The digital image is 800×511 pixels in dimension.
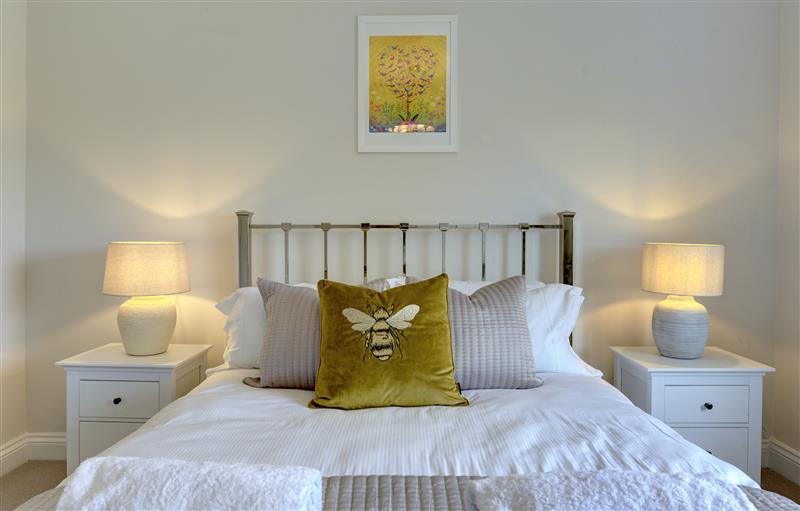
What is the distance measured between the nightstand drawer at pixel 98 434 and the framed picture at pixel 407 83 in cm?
158

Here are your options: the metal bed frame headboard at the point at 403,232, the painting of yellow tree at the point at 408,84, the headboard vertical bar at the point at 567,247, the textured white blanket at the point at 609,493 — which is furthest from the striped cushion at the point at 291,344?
the headboard vertical bar at the point at 567,247

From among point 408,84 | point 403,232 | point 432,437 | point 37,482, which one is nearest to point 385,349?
point 432,437

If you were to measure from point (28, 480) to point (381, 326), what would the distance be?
1.93 metres

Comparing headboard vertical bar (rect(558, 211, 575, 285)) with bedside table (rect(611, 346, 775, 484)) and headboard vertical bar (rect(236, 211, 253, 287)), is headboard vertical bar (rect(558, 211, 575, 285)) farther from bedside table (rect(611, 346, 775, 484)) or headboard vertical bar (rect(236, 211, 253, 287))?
headboard vertical bar (rect(236, 211, 253, 287))

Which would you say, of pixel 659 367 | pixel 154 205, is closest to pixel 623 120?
pixel 659 367

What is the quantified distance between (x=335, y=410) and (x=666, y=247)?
1539 millimetres

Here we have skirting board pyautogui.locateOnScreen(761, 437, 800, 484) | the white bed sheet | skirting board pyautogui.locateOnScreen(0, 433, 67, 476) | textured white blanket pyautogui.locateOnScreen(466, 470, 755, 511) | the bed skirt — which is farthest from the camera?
skirting board pyautogui.locateOnScreen(0, 433, 67, 476)

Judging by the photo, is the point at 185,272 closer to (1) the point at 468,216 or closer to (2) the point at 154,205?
(2) the point at 154,205

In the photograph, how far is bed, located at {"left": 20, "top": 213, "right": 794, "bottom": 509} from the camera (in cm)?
96

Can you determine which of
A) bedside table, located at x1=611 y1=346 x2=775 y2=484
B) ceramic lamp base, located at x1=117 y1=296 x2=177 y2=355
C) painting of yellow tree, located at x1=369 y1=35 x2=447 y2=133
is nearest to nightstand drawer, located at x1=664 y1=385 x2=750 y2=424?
bedside table, located at x1=611 y1=346 x2=775 y2=484

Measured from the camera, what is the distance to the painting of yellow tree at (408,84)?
2.32m

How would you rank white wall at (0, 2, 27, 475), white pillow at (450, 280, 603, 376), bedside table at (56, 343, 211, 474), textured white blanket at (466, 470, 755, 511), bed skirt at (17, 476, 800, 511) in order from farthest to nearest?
white wall at (0, 2, 27, 475) < bedside table at (56, 343, 211, 474) < white pillow at (450, 280, 603, 376) < bed skirt at (17, 476, 800, 511) < textured white blanket at (466, 470, 755, 511)

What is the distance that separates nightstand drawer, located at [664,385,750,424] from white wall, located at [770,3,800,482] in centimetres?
53

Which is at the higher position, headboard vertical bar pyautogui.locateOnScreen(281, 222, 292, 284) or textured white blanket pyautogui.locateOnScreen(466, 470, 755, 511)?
headboard vertical bar pyautogui.locateOnScreen(281, 222, 292, 284)
